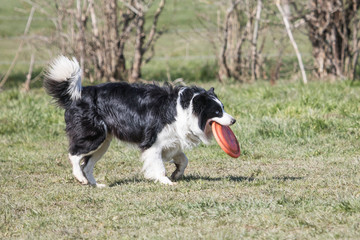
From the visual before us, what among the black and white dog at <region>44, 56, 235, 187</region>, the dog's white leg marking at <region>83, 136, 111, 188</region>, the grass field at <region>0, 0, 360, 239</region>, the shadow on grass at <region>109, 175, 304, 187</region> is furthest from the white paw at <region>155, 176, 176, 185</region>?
the dog's white leg marking at <region>83, 136, 111, 188</region>

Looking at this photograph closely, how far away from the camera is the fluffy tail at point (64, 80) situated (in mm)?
6371

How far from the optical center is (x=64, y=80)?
639cm

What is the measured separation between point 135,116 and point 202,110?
0.72m

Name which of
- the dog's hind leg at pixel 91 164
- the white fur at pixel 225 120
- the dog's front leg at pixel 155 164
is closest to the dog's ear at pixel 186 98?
the white fur at pixel 225 120

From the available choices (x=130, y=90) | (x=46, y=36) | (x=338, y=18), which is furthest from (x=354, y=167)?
(x=46, y=36)

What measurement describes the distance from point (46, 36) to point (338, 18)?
654 cm

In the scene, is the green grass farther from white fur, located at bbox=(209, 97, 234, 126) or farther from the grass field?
white fur, located at bbox=(209, 97, 234, 126)

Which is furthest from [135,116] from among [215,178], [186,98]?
[215,178]

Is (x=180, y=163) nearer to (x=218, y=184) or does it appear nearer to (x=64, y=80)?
(x=218, y=184)

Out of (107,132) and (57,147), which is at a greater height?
(107,132)

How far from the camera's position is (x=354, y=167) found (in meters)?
6.71

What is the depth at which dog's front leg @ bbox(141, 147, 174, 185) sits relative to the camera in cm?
633

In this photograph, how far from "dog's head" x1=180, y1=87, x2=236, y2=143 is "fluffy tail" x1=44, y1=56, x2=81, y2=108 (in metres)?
1.14

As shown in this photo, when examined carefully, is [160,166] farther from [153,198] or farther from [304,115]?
[304,115]
